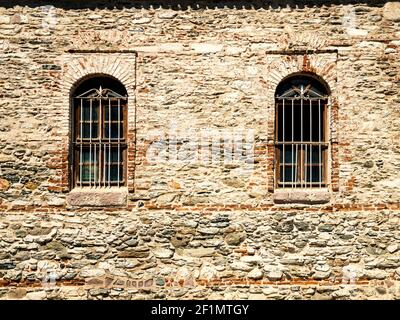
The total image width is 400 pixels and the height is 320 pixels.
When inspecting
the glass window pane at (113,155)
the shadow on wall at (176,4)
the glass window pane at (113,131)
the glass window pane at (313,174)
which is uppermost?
the shadow on wall at (176,4)

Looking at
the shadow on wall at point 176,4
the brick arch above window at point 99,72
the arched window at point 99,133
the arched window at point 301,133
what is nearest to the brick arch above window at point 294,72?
the arched window at point 301,133

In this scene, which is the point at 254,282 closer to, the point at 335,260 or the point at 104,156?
the point at 335,260

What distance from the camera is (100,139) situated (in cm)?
895

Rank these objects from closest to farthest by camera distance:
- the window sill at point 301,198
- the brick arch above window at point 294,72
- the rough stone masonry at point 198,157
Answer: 1. the rough stone masonry at point 198,157
2. the window sill at point 301,198
3. the brick arch above window at point 294,72

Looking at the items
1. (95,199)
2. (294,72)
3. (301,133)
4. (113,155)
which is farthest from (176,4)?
(95,199)

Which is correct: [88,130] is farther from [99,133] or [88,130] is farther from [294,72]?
[294,72]

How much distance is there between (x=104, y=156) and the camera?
8.97 meters

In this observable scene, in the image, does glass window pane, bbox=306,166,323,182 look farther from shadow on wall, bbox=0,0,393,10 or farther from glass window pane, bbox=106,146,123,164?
glass window pane, bbox=106,146,123,164

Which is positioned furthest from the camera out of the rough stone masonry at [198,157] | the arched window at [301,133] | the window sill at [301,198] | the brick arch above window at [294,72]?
the arched window at [301,133]

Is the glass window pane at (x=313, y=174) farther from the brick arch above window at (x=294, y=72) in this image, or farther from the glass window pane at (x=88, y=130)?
the glass window pane at (x=88, y=130)

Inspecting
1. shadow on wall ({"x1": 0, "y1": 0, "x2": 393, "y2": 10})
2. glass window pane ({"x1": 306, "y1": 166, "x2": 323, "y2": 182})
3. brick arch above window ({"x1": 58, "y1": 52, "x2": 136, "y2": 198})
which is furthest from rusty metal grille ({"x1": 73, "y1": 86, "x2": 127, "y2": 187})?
glass window pane ({"x1": 306, "y1": 166, "x2": 323, "y2": 182})

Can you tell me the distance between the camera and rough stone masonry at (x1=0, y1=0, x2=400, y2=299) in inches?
339

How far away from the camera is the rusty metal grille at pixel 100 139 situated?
8961 mm
